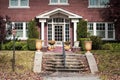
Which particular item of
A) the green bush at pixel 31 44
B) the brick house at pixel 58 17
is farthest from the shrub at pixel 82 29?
the green bush at pixel 31 44

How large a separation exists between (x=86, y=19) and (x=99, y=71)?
15.1 meters

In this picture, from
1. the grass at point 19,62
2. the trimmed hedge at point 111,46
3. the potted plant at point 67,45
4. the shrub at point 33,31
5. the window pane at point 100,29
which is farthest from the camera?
the window pane at point 100,29

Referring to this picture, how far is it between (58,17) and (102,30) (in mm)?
4955

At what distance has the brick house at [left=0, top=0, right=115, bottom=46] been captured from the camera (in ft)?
124

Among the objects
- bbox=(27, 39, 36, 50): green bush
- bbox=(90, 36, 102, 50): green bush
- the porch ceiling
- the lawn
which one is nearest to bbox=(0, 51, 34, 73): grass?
the lawn

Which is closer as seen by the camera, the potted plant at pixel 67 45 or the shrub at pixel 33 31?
the potted plant at pixel 67 45

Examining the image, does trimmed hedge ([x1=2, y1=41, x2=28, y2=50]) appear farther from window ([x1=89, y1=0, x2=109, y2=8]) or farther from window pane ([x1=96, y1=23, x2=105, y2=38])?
window ([x1=89, y1=0, x2=109, y2=8])

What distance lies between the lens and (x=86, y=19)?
124 ft

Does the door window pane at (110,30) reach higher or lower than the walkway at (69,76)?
higher

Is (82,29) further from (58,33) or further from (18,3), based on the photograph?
(18,3)

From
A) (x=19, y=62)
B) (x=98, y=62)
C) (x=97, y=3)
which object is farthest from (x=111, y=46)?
(x=19, y=62)

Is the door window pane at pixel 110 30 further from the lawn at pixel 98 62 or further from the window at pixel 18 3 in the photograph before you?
the lawn at pixel 98 62

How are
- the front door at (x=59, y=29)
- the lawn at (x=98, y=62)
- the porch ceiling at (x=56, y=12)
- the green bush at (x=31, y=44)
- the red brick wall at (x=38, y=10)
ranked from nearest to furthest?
1. the lawn at (x=98, y=62)
2. the green bush at (x=31, y=44)
3. the porch ceiling at (x=56, y=12)
4. the front door at (x=59, y=29)
5. the red brick wall at (x=38, y=10)

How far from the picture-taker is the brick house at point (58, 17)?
1485 inches
